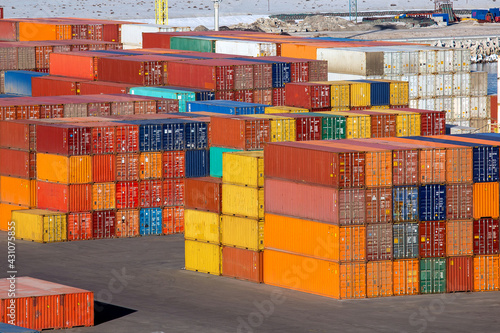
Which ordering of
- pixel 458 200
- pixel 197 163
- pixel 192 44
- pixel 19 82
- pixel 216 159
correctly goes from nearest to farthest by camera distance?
pixel 458 200 → pixel 216 159 → pixel 197 163 → pixel 19 82 → pixel 192 44

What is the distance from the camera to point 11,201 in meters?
65.9

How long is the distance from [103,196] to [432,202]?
68.4ft

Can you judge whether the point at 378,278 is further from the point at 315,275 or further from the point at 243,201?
the point at 243,201

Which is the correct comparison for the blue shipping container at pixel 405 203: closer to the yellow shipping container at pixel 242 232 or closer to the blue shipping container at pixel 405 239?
the blue shipping container at pixel 405 239

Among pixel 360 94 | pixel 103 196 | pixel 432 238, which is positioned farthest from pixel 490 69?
pixel 432 238

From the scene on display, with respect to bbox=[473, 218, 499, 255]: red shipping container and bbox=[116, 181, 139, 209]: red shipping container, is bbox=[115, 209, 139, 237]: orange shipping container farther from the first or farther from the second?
bbox=[473, 218, 499, 255]: red shipping container

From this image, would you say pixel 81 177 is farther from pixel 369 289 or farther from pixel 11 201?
pixel 369 289

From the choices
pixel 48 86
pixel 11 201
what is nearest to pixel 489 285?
pixel 11 201

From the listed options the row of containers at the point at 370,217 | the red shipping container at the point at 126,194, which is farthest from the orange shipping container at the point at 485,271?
the red shipping container at the point at 126,194

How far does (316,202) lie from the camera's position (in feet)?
160

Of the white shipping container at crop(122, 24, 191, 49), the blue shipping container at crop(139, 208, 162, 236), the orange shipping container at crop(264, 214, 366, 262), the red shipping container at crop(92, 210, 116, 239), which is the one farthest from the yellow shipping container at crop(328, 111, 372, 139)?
the white shipping container at crop(122, 24, 191, 49)

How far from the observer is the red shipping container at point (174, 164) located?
212 ft

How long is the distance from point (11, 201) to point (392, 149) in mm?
25655

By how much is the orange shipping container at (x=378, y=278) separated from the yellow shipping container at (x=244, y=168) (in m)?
6.37
